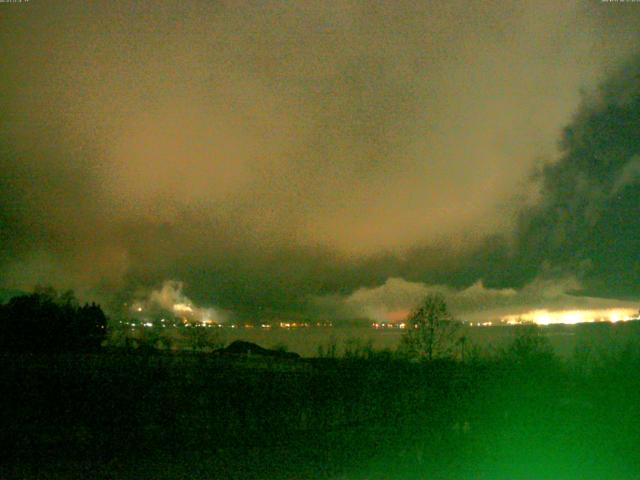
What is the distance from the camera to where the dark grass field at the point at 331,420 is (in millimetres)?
13359

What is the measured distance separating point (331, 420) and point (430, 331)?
51.5 ft

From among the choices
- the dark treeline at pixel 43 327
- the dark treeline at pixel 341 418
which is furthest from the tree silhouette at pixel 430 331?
the dark treeline at pixel 43 327

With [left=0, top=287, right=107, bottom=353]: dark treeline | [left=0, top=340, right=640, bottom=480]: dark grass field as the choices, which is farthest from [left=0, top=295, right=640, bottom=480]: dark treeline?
[left=0, top=287, right=107, bottom=353]: dark treeline

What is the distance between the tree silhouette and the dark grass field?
31.7 feet

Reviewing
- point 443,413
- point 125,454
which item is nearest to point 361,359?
point 443,413

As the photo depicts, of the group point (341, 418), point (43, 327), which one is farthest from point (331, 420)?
point (43, 327)

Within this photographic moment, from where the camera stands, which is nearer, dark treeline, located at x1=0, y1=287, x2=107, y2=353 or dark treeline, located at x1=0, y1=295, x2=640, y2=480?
dark treeline, located at x1=0, y1=295, x2=640, y2=480

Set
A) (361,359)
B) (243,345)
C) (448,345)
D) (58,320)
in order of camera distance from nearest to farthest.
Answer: (361,359)
(448,345)
(58,320)
(243,345)

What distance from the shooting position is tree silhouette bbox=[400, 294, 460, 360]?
32.1 meters

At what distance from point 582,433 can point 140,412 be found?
1124 centimetres

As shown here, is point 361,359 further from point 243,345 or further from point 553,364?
point 243,345

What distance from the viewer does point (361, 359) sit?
20312mm

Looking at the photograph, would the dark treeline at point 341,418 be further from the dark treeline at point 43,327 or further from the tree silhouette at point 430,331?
the dark treeline at point 43,327

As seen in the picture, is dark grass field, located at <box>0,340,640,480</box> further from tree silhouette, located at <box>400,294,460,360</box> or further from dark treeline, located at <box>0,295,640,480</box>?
tree silhouette, located at <box>400,294,460,360</box>
